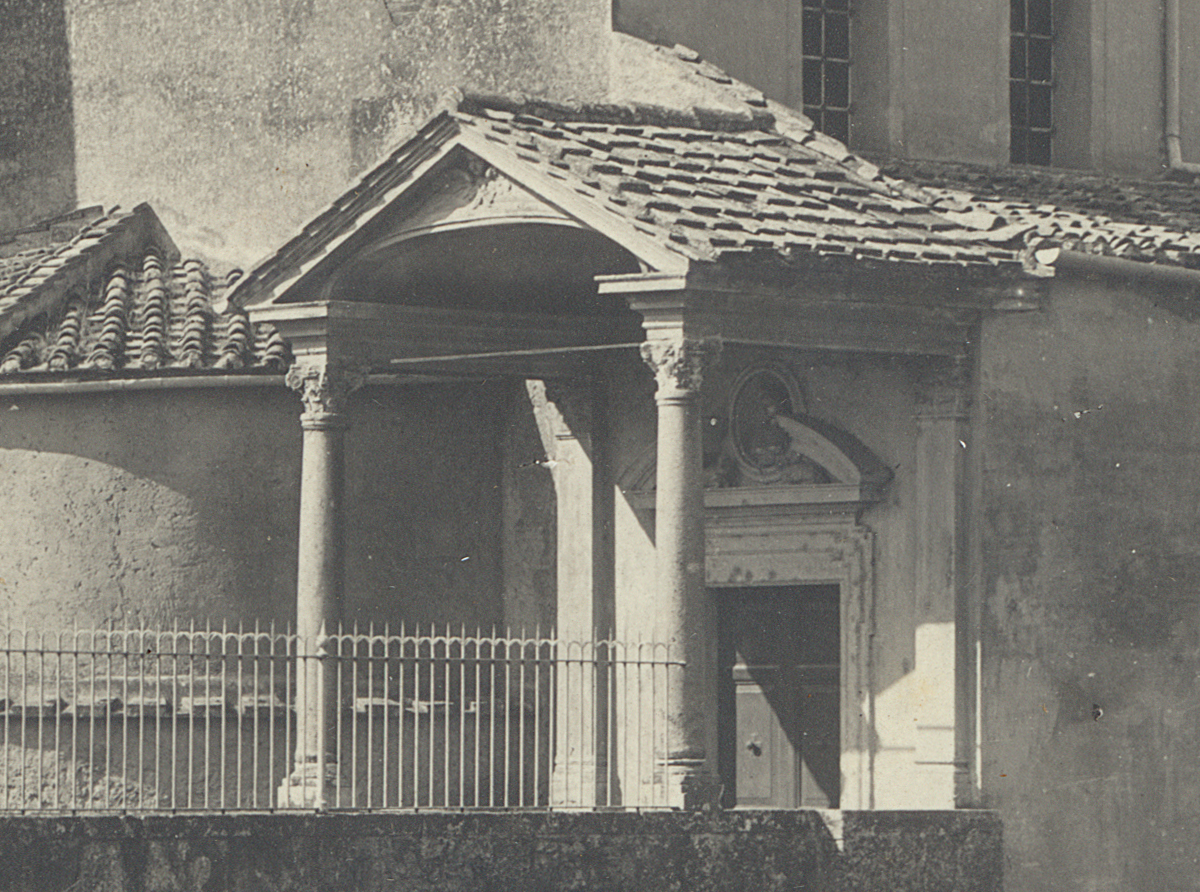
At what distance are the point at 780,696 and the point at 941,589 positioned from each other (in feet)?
5.35

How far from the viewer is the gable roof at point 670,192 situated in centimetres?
1515

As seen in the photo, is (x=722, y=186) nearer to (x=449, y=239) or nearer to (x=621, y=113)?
(x=621, y=113)

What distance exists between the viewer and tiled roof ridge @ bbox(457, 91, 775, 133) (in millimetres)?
16062

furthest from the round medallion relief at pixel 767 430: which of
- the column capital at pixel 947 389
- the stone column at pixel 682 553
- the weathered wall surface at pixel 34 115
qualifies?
the weathered wall surface at pixel 34 115

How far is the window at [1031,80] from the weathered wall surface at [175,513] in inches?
229

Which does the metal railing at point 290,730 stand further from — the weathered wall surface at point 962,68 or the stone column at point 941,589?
the weathered wall surface at point 962,68

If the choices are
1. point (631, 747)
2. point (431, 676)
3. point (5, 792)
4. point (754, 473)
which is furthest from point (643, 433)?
point (5, 792)

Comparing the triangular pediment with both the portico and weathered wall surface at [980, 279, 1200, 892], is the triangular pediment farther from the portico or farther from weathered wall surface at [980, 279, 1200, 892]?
weathered wall surface at [980, 279, 1200, 892]

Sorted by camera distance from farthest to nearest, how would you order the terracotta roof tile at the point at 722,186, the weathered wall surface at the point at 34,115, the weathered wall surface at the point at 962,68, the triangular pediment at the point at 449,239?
the weathered wall surface at the point at 34,115, the weathered wall surface at the point at 962,68, the triangular pediment at the point at 449,239, the terracotta roof tile at the point at 722,186

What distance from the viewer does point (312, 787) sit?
16078 mm

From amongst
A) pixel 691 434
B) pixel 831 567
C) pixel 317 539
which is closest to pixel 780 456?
pixel 831 567

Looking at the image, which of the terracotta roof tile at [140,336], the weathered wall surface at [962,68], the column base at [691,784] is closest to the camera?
the column base at [691,784]

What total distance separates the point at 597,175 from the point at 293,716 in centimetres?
417

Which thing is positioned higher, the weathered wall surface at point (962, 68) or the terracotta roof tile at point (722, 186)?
the weathered wall surface at point (962, 68)
